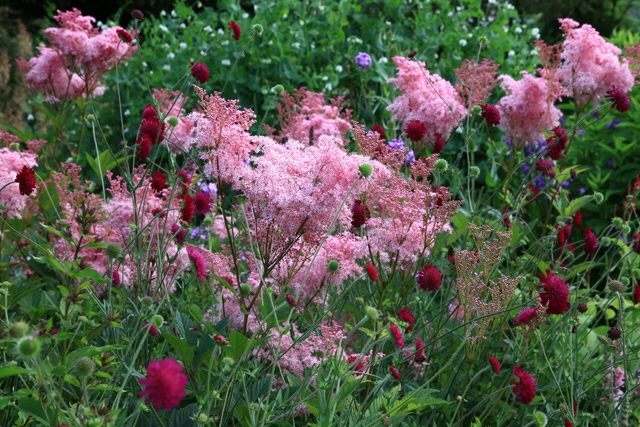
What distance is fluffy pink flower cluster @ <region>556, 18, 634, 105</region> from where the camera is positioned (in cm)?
317

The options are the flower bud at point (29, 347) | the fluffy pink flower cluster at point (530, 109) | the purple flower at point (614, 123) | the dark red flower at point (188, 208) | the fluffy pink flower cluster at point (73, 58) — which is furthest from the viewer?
the purple flower at point (614, 123)

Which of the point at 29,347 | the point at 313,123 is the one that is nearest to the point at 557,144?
the point at 313,123

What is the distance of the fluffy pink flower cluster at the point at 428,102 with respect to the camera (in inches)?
117

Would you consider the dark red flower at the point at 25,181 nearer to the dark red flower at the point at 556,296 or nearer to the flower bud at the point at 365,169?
the flower bud at the point at 365,169

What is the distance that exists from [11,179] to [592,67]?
2161 mm

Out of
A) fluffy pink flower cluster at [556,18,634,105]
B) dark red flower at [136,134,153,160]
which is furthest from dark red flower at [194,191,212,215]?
fluffy pink flower cluster at [556,18,634,105]

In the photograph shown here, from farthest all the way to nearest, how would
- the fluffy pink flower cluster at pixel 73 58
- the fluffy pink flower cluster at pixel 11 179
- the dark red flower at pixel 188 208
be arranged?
the fluffy pink flower cluster at pixel 73 58 < the fluffy pink flower cluster at pixel 11 179 < the dark red flower at pixel 188 208

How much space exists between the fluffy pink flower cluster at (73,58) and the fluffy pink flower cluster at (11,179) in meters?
0.84

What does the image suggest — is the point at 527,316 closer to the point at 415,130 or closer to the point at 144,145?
the point at 415,130

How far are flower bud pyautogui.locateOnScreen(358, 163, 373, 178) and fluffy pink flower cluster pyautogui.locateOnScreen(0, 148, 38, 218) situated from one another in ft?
3.92

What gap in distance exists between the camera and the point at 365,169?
1905 millimetres

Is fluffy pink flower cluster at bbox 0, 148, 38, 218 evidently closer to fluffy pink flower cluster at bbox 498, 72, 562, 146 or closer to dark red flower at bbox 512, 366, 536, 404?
dark red flower at bbox 512, 366, 536, 404

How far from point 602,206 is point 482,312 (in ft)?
9.07

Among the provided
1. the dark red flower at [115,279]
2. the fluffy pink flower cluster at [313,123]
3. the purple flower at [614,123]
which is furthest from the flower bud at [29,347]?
the purple flower at [614,123]
